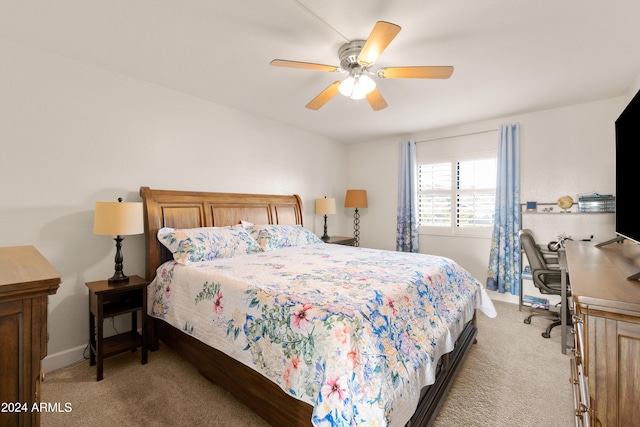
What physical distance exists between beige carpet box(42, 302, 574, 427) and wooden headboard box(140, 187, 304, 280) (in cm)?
85

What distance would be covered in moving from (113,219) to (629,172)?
3.51 metres

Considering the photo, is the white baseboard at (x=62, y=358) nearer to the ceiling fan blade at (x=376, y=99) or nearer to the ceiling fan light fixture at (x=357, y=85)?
the ceiling fan light fixture at (x=357, y=85)

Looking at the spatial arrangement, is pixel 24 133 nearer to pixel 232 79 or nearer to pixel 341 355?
pixel 232 79

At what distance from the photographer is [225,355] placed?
1868 millimetres

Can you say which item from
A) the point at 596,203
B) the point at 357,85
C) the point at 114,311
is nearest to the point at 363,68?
the point at 357,85

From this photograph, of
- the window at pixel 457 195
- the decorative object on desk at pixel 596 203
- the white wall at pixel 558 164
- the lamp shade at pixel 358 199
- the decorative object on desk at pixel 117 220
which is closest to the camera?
the decorative object on desk at pixel 117 220

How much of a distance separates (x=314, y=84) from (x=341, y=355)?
8.37 feet

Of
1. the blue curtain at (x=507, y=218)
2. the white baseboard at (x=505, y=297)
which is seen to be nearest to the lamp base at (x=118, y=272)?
the blue curtain at (x=507, y=218)

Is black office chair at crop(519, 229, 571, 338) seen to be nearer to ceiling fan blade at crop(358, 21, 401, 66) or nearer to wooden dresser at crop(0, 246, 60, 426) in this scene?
ceiling fan blade at crop(358, 21, 401, 66)

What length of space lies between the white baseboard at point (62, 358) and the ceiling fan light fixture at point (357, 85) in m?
3.17

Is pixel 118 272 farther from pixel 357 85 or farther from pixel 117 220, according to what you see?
pixel 357 85

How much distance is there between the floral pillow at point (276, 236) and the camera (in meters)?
3.19

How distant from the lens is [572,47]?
2.21 metres

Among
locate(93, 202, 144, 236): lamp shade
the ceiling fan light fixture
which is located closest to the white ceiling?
the ceiling fan light fixture
